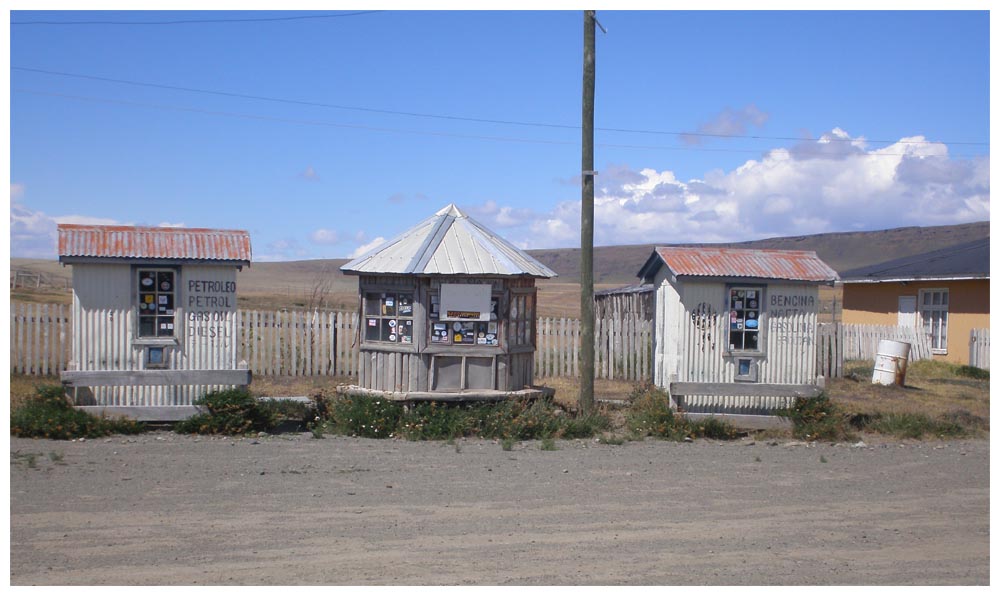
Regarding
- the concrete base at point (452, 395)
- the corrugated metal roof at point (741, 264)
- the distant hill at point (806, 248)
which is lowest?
the concrete base at point (452, 395)

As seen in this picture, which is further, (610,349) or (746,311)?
(610,349)

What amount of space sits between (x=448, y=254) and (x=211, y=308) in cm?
329

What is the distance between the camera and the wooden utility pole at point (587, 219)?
12.9 metres

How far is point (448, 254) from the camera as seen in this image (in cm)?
1271

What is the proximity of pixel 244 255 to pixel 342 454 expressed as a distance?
3.38m

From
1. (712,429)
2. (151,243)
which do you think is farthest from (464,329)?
(151,243)

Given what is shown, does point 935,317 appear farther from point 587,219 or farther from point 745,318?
point 587,219

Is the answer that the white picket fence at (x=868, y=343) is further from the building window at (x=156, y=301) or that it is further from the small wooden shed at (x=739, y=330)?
the building window at (x=156, y=301)

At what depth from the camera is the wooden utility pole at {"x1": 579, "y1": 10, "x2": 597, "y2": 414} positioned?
12.9 m

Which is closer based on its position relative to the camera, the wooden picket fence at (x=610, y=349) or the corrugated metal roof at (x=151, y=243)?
the corrugated metal roof at (x=151, y=243)

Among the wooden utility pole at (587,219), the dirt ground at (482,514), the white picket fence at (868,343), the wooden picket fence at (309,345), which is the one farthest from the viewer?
the white picket fence at (868,343)

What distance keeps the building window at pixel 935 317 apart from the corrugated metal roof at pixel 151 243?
1892 cm

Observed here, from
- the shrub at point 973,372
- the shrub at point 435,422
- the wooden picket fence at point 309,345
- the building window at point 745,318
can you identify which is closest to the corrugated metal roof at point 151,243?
the shrub at point 435,422

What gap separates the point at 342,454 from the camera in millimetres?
10750
